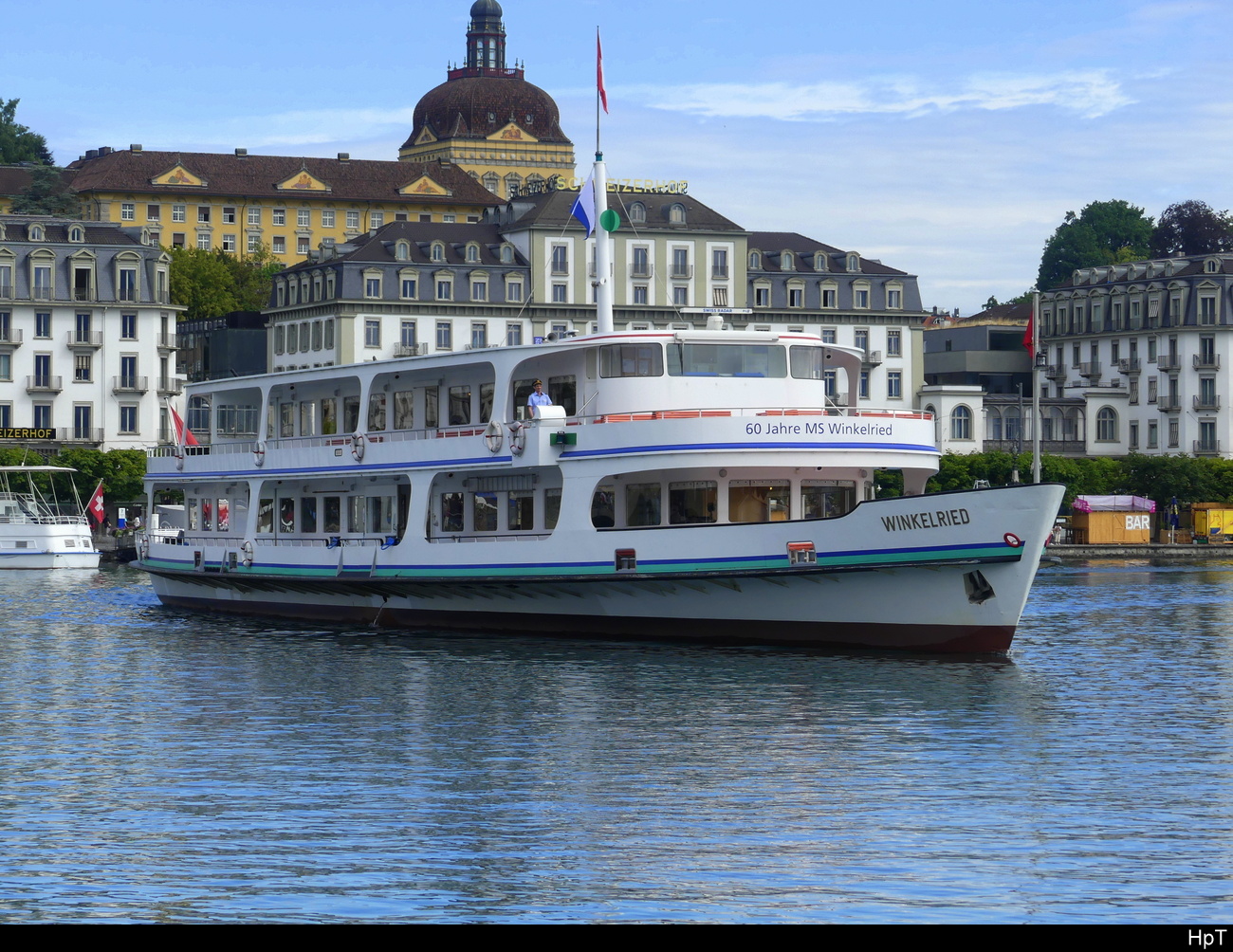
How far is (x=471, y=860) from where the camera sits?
17828 mm

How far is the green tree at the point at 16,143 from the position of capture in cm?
18688

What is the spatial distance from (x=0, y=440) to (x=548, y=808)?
314 feet

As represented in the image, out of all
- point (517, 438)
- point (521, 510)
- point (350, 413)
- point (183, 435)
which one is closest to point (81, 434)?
point (183, 435)

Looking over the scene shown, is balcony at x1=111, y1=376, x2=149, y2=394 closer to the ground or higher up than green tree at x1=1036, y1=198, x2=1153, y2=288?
closer to the ground

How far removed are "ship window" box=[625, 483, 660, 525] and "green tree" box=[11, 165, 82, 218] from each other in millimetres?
128076

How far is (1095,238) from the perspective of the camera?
608ft

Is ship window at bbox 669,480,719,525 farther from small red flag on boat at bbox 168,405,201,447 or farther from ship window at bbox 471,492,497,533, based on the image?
small red flag on boat at bbox 168,405,201,447

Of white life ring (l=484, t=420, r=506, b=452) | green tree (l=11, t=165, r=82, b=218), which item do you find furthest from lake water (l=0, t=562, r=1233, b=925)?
green tree (l=11, t=165, r=82, b=218)

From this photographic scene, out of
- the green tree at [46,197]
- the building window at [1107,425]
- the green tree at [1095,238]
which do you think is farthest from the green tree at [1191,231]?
the green tree at [46,197]

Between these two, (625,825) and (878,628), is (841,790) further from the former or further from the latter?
(878,628)

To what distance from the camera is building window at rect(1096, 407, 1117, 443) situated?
445 feet

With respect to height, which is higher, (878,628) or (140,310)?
(140,310)

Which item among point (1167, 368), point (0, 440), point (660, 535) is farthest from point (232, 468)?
point (1167, 368)

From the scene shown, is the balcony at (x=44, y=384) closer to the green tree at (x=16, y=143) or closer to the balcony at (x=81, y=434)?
the balcony at (x=81, y=434)
